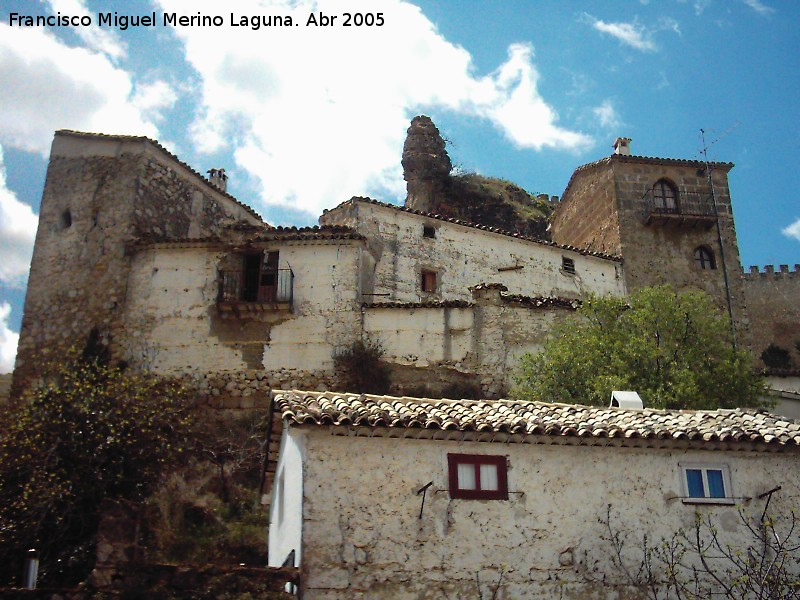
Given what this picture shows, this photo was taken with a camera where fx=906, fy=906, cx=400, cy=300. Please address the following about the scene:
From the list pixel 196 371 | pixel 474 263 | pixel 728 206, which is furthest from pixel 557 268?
pixel 196 371

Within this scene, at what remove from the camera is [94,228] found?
31.3 metres

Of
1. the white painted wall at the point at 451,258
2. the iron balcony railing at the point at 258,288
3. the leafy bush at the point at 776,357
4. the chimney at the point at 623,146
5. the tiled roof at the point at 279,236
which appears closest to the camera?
the iron balcony railing at the point at 258,288

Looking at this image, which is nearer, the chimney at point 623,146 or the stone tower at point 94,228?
the stone tower at point 94,228

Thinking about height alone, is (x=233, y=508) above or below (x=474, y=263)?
below

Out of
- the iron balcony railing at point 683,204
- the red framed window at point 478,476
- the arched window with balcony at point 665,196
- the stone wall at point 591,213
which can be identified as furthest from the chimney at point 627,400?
the arched window with balcony at point 665,196

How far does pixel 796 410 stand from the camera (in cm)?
2614

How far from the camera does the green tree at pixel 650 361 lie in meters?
21.4

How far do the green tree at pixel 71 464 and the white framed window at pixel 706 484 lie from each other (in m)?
11.8

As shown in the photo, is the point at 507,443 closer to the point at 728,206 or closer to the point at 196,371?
the point at 196,371

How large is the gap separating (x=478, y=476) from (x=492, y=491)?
1.01 feet

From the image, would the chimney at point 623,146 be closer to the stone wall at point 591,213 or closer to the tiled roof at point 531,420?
the stone wall at point 591,213

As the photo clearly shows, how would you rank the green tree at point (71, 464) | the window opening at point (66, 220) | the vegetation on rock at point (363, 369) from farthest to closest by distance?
the window opening at point (66, 220) → the vegetation on rock at point (363, 369) → the green tree at point (71, 464)

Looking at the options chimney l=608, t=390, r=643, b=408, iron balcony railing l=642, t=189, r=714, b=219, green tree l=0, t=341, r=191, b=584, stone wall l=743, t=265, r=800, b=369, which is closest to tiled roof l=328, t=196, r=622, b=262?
iron balcony railing l=642, t=189, r=714, b=219

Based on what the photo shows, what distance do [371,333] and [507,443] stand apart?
575 inches
